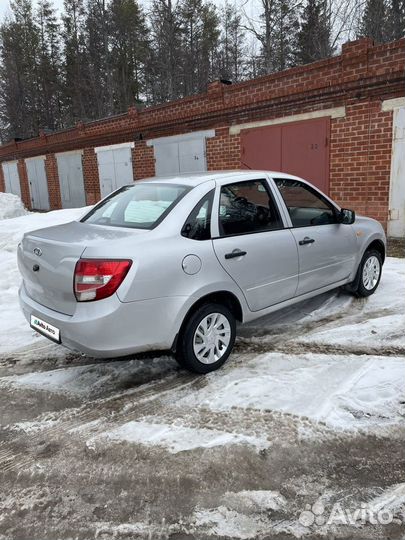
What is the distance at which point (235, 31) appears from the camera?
89.6ft

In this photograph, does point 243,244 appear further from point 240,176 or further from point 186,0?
point 186,0

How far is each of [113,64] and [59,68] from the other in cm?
679

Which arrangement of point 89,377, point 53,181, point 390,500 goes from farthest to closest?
1. point 53,181
2. point 89,377
3. point 390,500

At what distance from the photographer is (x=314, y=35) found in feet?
65.2

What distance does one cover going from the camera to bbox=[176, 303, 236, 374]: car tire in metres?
3.24

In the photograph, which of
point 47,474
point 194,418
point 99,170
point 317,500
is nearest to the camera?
point 317,500

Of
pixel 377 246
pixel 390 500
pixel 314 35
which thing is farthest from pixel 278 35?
pixel 390 500

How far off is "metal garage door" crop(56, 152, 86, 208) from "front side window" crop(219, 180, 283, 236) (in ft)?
45.9

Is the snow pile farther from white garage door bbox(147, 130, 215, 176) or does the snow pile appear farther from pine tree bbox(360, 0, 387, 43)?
pine tree bbox(360, 0, 387, 43)

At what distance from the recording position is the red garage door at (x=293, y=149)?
9.08 meters

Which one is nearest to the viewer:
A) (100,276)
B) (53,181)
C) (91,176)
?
(100,276)

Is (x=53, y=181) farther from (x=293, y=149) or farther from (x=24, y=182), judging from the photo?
(x=293, y=149)

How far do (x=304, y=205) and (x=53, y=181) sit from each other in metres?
16.5

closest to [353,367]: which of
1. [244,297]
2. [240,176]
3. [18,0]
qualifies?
[244,297]
